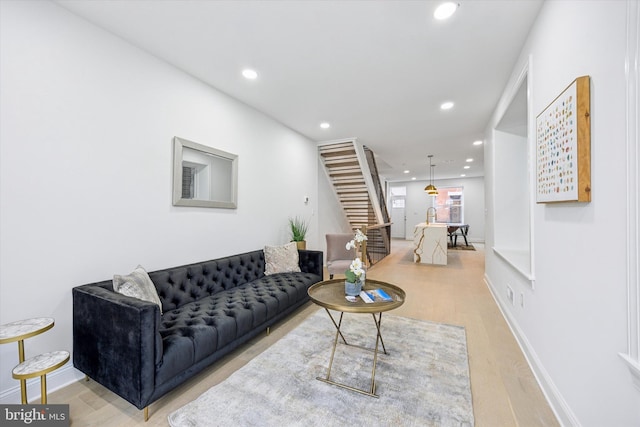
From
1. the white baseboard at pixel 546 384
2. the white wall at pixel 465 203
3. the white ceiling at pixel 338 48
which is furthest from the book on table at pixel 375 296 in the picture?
the white wall at pixel 465 203

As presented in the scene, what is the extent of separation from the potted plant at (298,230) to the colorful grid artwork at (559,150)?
10.7 ft

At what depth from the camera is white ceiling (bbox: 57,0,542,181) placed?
1.99 meters

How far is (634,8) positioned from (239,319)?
2830mm

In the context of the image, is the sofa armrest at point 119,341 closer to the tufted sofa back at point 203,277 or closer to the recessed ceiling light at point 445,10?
the tufted sofa back at point 203,277

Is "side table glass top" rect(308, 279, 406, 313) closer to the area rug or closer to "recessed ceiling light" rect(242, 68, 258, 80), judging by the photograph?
the area rug

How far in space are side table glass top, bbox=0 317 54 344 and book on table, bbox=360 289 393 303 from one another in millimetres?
2090

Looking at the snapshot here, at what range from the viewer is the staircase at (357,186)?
5.58 meters

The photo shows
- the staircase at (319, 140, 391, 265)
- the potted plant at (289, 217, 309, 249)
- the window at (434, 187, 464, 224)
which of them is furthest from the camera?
the window at (434, 187, 464, 224)

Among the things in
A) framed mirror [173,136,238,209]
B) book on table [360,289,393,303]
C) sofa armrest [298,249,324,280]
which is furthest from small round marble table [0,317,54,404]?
sofa armrest [298,249,324,280]

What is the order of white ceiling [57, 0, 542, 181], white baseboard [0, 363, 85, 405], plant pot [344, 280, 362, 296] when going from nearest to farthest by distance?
white baseboard [0, 363, 85, 405]
white ceiling [57, 0, 542, 181]
plant pot [344, 280, 362, 296]

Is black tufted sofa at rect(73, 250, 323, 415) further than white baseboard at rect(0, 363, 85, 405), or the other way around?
white baseboard at rect(0, 363, 85, 405)

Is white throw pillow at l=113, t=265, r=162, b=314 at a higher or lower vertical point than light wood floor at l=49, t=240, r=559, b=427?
higher

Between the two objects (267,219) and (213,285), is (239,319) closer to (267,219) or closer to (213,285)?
(213,285)

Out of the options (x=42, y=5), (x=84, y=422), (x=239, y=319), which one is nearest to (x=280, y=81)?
(x=42, y=5)
